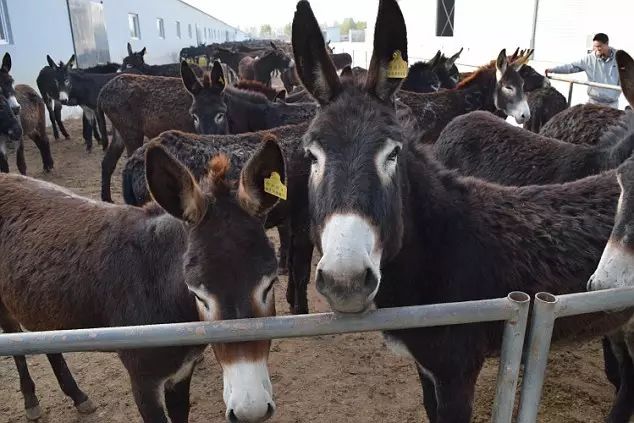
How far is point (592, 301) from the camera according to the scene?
161 centimetres

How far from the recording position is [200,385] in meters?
3.79

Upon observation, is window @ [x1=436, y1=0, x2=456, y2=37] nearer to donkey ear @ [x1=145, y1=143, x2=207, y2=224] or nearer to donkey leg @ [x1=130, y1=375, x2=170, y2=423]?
donkey ear @ [x1=145, y1=143, x2=207, y2=224]

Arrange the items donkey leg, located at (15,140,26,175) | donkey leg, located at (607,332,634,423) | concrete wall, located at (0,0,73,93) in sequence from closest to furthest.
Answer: donkey leg, located at (607,332,634,423), donkey leg, located at (15,140,26,175), concrete wall, located at (0,0,73,93)

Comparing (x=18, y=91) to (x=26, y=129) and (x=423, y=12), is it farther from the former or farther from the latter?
(x=423, y=12)

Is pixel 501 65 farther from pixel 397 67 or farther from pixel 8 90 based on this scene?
pixel 8 90

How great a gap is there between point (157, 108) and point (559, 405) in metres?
7.75

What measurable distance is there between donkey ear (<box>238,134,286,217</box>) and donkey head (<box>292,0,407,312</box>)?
158 mm

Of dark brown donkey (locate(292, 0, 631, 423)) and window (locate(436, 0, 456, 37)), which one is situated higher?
window (locate(436, 0, 456, 37))

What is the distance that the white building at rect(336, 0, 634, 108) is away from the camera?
9594 millimetres

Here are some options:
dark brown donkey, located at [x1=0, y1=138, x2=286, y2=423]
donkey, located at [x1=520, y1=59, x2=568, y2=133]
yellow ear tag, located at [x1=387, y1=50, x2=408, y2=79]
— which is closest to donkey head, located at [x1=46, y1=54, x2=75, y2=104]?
dark brown donkey, located at [x1=0, y1=138, x2=286, y2=423]

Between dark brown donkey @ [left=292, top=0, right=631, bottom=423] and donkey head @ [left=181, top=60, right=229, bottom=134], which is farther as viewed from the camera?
donkey head @ [left=181, top=60, right=229, bottom=134]

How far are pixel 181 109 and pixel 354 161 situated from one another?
7225 mm

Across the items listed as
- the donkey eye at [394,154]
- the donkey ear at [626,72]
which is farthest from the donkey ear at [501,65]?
the donkey eye at [394,154]

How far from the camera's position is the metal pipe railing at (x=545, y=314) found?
1575 millimetres
